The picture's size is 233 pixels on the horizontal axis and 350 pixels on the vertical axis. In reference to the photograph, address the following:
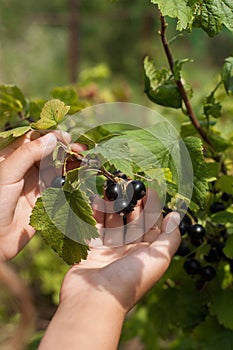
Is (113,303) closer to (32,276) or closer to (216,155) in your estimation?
(216,155)

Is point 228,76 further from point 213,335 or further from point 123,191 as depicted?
point 213,335

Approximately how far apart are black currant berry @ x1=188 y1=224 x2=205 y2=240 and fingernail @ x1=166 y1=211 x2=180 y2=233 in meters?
0.05

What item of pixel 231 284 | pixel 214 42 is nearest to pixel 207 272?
pixel 231 284

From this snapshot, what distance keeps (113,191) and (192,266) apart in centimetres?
32

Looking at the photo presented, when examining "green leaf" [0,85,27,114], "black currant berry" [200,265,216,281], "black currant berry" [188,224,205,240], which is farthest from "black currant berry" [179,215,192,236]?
"green leaf" [0,85,27,114]

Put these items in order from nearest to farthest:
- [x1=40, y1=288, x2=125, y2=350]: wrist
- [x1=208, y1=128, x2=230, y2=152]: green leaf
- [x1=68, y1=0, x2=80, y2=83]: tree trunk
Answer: [x1=40, y1=288, x2=125, y2=350]: wrist < [x1=208, y1=128, x2=230, y2=152]: green leaf < [x1=68, y1=0, x2=80, y2=83]: tree trunk

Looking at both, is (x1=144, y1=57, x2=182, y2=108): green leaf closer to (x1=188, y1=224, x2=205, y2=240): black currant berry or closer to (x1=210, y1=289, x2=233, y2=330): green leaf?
(x1=188, y1=224, x2=205, y2=240): black currant berry

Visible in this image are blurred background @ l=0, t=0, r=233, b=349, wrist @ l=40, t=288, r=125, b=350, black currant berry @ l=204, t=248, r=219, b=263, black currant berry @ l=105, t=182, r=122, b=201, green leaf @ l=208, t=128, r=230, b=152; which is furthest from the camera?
blurred background @ l=0, t=0, r=233, b=349

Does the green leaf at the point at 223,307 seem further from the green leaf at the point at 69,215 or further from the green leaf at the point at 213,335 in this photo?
the green leaf at the point at 69,215

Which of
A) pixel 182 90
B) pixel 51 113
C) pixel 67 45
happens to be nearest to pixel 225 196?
pixel 182 90

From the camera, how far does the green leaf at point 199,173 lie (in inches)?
42.7

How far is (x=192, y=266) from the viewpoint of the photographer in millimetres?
1229

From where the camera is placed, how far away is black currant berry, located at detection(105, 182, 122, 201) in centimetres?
103

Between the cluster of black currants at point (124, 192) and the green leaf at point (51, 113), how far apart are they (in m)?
0.16
